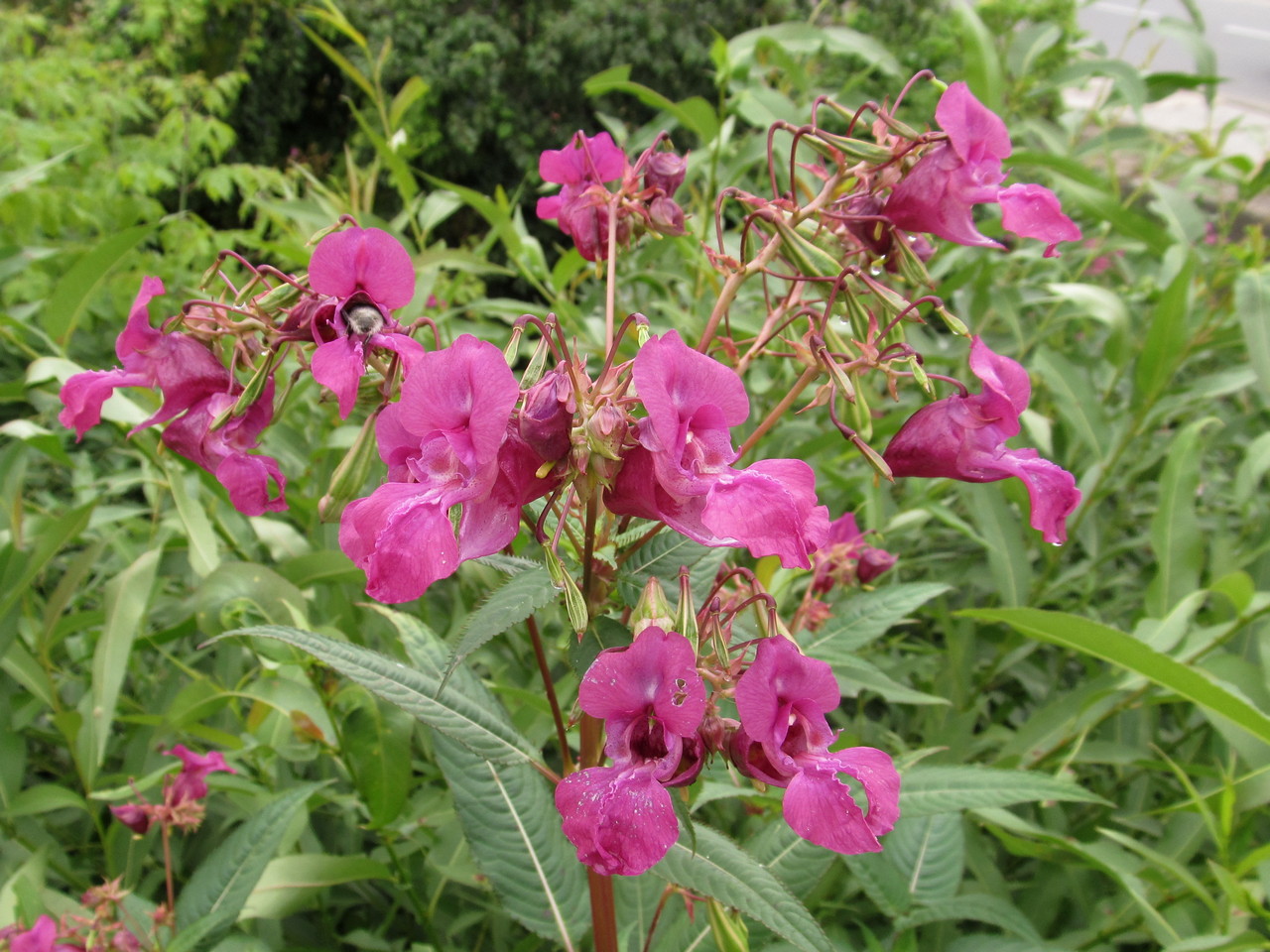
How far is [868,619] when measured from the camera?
139 centimetres

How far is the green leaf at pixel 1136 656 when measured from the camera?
1127 mm

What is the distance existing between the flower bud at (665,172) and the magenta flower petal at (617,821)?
0.79m

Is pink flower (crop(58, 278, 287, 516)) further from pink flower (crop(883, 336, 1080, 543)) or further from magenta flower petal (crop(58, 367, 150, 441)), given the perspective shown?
pink flower (crop(883, 336, 1080, 543))

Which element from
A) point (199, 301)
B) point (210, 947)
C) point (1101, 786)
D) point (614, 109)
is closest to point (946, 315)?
point (199, 301)

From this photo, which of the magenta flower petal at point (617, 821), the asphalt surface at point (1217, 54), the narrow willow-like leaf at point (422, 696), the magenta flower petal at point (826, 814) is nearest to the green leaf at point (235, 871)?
the narrow willow-like leaf at point (422, 696)

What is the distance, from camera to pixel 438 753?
1.20 m

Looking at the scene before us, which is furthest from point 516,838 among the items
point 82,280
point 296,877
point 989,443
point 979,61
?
point 979,61

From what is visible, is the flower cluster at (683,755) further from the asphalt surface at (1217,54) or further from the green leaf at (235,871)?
the asphalt surface at (1217,54)

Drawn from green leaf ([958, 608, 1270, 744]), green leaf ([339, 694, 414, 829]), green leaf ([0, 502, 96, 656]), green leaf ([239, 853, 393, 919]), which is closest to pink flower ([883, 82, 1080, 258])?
green leaf ([958, 608, 1270, 744])

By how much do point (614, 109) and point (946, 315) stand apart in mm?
6063

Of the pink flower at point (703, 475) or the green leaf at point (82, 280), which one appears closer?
the pink flower at point (703, 475)

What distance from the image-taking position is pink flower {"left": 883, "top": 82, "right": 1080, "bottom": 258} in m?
0.96

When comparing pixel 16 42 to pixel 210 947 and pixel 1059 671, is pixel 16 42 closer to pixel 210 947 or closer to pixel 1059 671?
pixel 210 947

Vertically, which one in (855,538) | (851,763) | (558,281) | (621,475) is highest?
(621,475)
